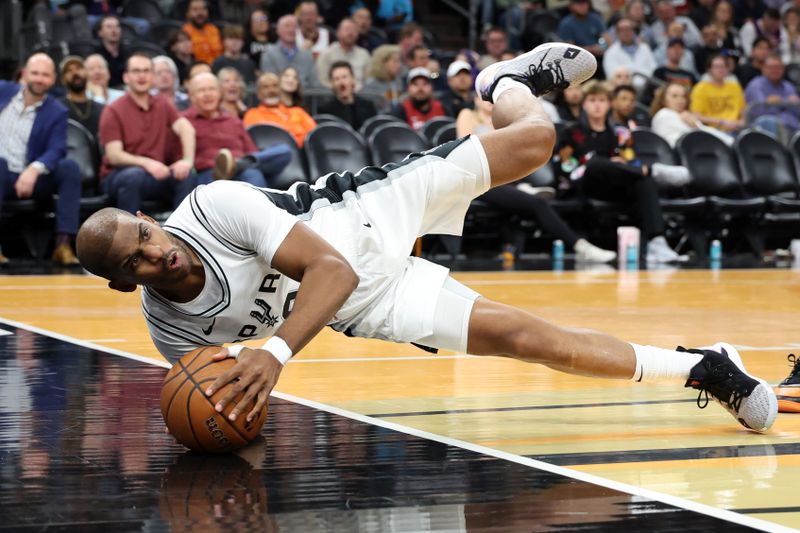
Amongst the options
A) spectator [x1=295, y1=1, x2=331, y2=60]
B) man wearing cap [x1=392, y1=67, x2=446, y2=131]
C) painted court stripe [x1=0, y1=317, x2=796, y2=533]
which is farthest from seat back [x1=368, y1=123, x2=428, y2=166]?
painted court stripe [x1=0, y1=317, x2=796, y2=533]

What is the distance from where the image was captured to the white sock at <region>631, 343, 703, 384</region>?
3.93 meters

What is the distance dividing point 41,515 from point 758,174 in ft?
33.9

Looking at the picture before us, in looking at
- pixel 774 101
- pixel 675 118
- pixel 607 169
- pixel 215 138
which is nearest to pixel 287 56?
pixel 215 138

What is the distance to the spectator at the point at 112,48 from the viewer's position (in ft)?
38.8

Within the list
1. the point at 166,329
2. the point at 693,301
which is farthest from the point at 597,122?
the point at 166,329

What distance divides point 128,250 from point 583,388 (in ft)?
6.79

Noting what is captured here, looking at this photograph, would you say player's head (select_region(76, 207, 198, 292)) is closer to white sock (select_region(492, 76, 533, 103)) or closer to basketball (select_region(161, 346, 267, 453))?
basketball (select_region(161, 346, 267, 453))

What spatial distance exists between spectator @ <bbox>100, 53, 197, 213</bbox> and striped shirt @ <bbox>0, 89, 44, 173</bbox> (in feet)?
1.78

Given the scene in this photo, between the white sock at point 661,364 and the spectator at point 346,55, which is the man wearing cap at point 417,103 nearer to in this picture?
the spectator at point 346,55

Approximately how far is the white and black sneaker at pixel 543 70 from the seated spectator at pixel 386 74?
803cm

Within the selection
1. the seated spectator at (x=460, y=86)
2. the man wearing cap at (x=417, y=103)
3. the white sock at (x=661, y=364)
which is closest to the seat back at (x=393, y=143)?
the man wearing cap at (x=417, y=103)

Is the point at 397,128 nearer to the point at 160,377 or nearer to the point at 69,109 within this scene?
the point at 69,109

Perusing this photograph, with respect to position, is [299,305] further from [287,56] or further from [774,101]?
[774,101]

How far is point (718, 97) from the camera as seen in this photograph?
13.7 metres
